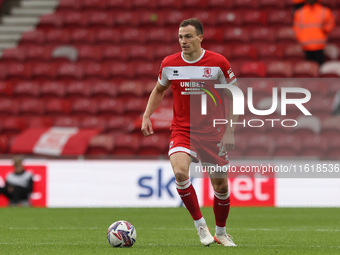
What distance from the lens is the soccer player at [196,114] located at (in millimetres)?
6020

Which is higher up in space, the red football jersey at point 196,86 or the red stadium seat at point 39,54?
the red football jersey at point 196,86

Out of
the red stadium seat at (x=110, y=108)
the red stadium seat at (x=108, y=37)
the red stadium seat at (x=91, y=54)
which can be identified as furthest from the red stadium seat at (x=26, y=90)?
the red stadium seat at (x=108, y=37)

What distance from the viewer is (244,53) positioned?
51.6 feet

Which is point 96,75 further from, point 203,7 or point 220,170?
point 220,170

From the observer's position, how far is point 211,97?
6172 mm

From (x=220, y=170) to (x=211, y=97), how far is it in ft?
2.15

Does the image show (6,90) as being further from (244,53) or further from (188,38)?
(188,38)

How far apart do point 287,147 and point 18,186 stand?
5.09 meters

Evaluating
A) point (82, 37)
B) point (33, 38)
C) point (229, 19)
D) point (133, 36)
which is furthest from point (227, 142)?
point (33, 38)

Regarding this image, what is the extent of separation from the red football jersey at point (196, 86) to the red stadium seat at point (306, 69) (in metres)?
9.15

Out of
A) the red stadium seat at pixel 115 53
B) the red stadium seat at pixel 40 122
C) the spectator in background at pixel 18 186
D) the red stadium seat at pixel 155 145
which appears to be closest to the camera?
the spectator in background at pixel 18 186

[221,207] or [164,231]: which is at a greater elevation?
[221,207]

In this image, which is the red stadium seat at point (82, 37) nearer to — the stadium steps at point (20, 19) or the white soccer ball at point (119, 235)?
the stadium steps at point (20, 19)

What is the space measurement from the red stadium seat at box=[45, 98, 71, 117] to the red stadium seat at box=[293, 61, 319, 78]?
4998 millimetres
